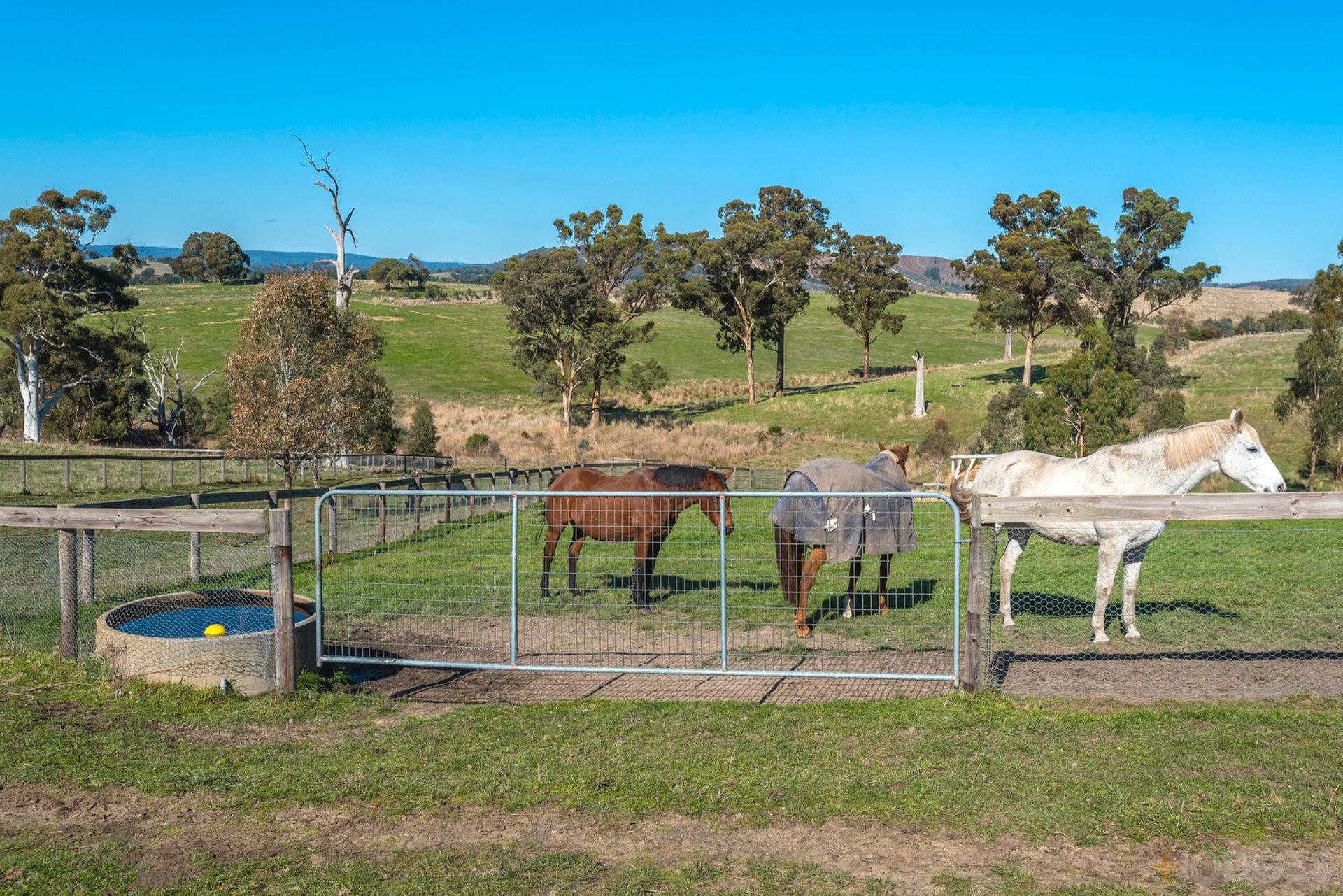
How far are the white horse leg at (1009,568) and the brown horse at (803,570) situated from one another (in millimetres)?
1188

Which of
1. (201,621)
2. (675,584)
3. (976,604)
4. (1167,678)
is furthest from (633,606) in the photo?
(1167,678)

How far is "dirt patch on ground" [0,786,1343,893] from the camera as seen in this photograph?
439cm

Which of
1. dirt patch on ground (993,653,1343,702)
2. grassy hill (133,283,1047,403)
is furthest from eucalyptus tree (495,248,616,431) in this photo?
dirt patch on ground (993,653,1343,702)

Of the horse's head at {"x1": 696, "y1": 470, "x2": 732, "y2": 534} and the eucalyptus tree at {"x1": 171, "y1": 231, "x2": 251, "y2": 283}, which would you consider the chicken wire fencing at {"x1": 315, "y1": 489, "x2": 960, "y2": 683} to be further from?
the eucalyptus tree at {"x1": 171, "y1": 231, "x2": 251, "y2": 283}

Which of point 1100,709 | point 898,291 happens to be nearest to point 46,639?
point 1100,709

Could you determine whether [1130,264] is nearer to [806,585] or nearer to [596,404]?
[596,404]

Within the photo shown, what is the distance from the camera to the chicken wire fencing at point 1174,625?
7.62m

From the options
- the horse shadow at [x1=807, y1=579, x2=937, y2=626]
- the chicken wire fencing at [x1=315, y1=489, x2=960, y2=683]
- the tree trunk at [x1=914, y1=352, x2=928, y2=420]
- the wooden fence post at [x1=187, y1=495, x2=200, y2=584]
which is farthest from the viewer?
the tree trunk at [x1=914, y1=352, x2=928, y2=420]

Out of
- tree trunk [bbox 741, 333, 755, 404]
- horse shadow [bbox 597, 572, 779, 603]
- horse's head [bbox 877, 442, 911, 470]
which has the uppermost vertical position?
tree trunk [bbox 741, 333, 755, 404]

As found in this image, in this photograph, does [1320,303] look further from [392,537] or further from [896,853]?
[896,853]

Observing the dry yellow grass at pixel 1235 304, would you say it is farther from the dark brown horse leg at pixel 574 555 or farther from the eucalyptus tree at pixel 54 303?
the dark brown horse leg at pixel 574 555

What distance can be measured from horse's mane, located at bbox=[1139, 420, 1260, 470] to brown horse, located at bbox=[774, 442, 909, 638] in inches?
109

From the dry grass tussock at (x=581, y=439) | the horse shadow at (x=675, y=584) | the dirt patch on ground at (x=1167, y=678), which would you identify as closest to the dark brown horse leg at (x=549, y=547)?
the horse shadow at (x=675, y=584)

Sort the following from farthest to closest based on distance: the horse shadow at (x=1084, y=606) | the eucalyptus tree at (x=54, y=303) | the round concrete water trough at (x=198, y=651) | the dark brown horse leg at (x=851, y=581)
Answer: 1. the eucalyptus tree at (x=54, y=303)
2. the horse shadow at (x=1084, y=606)
3. the dark brown horse leg at (x=851, y=581)
4. the round concrete water trough at (x=198, y=651)
